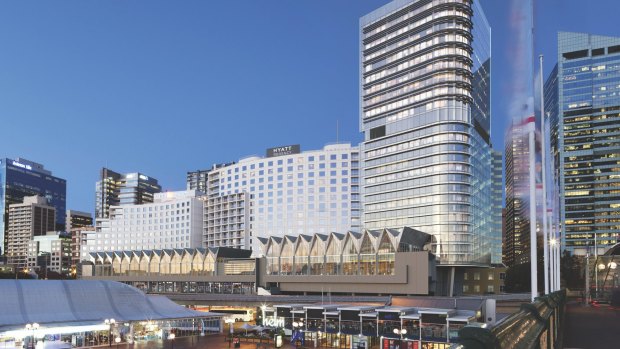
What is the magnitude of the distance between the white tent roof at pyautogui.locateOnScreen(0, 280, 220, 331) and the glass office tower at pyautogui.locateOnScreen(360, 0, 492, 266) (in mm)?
84795

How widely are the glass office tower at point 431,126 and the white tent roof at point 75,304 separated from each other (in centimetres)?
8480

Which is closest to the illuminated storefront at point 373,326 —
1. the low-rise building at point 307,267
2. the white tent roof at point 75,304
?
the white tent roof at point 75,304

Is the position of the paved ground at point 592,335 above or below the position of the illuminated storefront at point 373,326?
above

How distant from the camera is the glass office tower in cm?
16150

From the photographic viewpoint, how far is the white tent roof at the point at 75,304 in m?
81.2

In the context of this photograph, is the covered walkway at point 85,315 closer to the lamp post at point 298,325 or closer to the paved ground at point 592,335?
the lamp post at point 298,325

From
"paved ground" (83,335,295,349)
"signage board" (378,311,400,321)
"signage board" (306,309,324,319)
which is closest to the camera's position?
"signage board" (378,311,400,321)

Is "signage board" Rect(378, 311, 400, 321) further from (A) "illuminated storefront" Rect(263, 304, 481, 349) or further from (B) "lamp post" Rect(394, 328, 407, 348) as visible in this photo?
(B) "lamp post" Rect(394, 328, 407, 348)

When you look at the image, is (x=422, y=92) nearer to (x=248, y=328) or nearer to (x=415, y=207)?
(x=415, y=207)

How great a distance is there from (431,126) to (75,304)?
112240 mm

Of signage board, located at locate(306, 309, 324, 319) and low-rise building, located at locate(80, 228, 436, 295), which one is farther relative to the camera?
low-rise building, located at locate(80, 228, 436, 295)

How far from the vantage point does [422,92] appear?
174 m

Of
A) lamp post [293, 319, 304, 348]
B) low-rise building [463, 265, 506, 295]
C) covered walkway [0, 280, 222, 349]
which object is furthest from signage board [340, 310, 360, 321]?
low-rise building [463, 265, 506, 295]

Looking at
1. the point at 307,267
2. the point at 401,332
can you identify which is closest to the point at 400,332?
the point at 401,332
